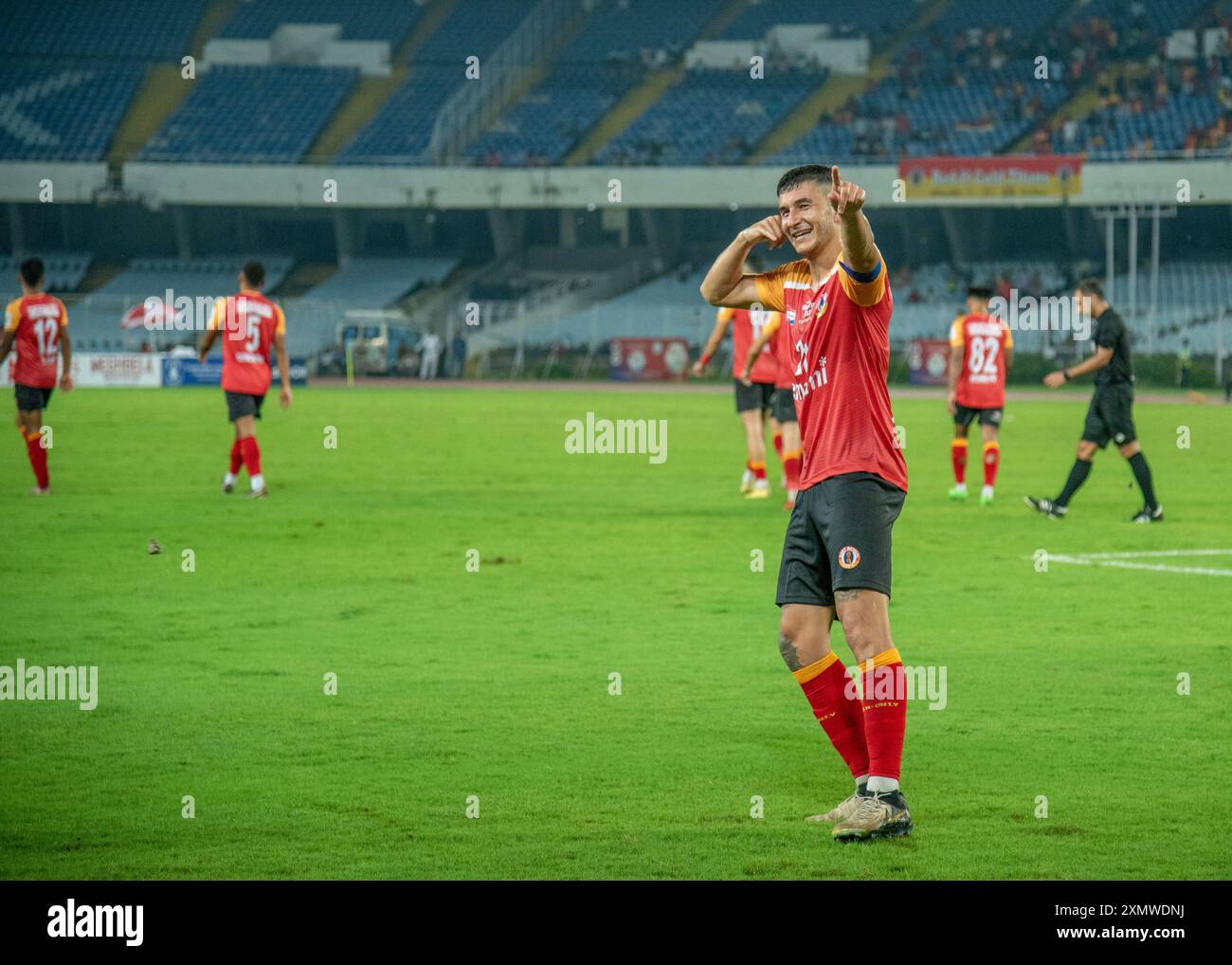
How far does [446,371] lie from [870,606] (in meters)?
A: 52.6

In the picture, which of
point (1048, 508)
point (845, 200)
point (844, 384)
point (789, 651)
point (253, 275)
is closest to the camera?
point (845, 200)

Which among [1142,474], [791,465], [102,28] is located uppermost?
[102,28]

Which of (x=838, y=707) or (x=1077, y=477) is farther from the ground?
(x=1077, y=477)

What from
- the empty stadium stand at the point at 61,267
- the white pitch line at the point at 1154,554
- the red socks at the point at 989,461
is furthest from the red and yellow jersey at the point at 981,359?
the empty stadium stand at the point at 61,267

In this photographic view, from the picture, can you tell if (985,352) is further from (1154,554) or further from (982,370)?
(1154,554)

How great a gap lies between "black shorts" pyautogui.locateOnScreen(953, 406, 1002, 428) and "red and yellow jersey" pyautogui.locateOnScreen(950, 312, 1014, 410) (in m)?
0.07

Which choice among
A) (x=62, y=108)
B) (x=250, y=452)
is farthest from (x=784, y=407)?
(x=62, y=108)

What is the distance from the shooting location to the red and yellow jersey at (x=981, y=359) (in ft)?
58.5

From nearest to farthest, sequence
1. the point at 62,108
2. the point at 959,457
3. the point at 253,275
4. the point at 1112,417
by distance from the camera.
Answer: the point at 1112,417 → the point at 253,275 → the point at 959,457 → the point at 62,108

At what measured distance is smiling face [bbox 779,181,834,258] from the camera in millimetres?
6035

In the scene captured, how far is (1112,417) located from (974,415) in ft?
8.51

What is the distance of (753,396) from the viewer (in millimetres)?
18125

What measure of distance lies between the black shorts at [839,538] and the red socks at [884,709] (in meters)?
0.26

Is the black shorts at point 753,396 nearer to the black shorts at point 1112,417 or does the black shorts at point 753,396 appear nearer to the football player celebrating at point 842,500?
the black shorts at point 1112,417
